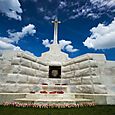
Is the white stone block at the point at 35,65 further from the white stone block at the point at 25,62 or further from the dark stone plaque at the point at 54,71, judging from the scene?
the dark stone plaque at the point at 54,71

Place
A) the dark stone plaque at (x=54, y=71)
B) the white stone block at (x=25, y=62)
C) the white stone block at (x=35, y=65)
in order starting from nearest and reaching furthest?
the white stone block at (x=25, y=62), the white stone block at (x=35, y=65), the dark stone plaque at (x=54, y=71)

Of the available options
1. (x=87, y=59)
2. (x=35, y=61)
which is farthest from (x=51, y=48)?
(x=87, y=59)

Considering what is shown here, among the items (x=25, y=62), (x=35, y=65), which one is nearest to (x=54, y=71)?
(x=35, y=65)

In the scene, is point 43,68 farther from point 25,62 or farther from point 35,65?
→ point 25,62

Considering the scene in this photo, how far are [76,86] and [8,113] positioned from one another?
8.60 m

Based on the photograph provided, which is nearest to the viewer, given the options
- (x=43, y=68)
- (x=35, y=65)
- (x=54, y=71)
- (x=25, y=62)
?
(x=25, y=62)

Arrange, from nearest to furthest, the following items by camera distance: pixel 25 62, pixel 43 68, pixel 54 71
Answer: pixel 25 62, pixel 43 68, pixel 54 71

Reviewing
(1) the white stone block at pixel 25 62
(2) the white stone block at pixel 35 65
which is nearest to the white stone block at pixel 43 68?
(2) the white stone block at pixel 35 65

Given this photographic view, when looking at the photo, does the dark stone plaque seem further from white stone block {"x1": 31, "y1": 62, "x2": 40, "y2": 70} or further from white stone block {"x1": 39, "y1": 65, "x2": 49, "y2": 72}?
white stone block {"x1": 31, "y1": 62, "x2": 40, "y2": 70}

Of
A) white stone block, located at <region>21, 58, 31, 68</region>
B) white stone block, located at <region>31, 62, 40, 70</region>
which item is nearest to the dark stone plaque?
white stone block, located at <region>31, 62, 40, 70</region>

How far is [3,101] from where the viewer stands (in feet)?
41.2

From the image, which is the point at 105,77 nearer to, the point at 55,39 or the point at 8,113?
the point at 8,113

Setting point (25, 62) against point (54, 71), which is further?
point (54, 71)

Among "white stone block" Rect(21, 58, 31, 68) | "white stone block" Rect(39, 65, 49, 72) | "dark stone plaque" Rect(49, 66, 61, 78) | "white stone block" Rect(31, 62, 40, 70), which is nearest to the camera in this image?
"white stone block" Rect(21, 58, 31, 68)
